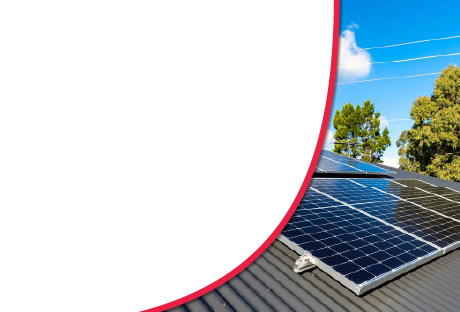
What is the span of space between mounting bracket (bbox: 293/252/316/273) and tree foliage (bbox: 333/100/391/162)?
28.7 m

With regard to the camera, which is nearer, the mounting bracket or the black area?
the black area

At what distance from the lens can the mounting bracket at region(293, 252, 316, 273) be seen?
143 inches

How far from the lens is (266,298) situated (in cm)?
327

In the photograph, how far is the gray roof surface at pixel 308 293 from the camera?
3178 mm

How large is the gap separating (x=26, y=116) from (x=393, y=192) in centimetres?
900

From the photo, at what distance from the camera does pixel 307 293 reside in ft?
11.3

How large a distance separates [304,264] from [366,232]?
5.33ft

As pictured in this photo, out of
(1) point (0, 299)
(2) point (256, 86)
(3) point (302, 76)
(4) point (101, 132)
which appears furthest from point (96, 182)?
(3) point (302, 76)

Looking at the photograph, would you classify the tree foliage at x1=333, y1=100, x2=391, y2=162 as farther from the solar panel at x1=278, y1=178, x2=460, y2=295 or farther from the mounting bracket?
the mounting bracket

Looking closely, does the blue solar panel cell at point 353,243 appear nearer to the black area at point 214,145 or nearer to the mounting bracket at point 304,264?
the mounting bracket at point 304,264

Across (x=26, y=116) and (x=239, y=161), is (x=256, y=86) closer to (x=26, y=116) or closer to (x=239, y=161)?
(x=239, y=161)

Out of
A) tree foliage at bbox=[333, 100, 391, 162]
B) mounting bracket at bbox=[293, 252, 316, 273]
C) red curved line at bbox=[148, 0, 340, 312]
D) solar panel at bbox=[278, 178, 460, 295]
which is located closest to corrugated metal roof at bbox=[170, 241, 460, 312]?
A: mounting bracket at bbox=[293, 252, 316, 273]

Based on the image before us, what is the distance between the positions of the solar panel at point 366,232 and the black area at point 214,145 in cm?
182

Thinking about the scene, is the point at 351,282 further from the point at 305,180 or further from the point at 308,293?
the point at 305,180
